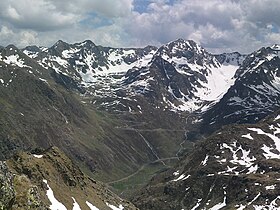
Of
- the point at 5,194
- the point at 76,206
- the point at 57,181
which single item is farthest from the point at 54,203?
the point at 5,194

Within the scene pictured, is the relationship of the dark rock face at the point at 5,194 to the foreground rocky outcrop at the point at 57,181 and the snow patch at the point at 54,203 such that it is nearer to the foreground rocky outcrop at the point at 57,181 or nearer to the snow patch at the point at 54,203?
the foreground rocky outcrop at the point at 57,181

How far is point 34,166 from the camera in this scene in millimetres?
139000

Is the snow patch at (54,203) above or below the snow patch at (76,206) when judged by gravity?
above

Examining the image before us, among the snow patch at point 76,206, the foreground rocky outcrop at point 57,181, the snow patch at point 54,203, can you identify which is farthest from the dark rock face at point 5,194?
the snow patch at point 76,206

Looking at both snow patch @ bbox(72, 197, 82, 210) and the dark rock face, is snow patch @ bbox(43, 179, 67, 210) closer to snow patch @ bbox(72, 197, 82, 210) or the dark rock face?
snow patch @ bbox(72, 197, 82, 210)

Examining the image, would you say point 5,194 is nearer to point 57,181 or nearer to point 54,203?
point 54,203

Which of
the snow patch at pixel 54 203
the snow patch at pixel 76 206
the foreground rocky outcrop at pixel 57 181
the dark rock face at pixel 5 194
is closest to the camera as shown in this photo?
the dark rock face at pixel 5 194

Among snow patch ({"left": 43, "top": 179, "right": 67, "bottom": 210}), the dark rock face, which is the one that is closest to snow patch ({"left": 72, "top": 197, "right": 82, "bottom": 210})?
snow patch ({"left": 43, "top": 179, "right": 67, "bottom": 210})

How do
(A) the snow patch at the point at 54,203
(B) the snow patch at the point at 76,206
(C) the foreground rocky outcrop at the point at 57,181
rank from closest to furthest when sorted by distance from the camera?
(A) the snow patch at the point at 54,203 → (C) the foreground rocky outcrop at the point at 57,181 → (B) the snow patch at the point at 76,206

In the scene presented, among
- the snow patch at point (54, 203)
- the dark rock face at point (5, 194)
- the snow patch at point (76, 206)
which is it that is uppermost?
the dark rock face at point (5, 194)

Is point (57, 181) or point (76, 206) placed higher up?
point (57, 181)

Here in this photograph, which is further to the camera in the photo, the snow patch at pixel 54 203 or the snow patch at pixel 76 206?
the snow patch at pixel 76 206

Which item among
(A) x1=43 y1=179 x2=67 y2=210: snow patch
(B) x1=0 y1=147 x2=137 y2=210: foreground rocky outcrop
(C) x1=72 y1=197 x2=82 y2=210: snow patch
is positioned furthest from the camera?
(C) x1=72 y1=197 x2=82 y2=210: snow patch

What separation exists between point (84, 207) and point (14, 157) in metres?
27.2
